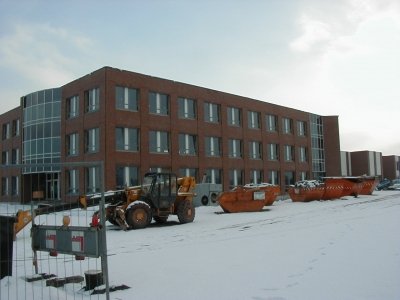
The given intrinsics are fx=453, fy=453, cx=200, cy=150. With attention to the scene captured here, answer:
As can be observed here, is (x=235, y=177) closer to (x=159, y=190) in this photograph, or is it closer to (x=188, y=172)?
(x=188, y=172)

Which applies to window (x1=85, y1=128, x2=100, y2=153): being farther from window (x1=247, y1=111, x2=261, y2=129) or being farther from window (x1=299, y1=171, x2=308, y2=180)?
window (x1=299, y1=171, x2=308, y2=180)

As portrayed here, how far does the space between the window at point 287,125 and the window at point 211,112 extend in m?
11.6

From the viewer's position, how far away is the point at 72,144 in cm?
3534

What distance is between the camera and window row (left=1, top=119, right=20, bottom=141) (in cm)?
4603

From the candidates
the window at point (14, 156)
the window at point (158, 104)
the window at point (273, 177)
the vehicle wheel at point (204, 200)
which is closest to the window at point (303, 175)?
the window at point (273, 177)

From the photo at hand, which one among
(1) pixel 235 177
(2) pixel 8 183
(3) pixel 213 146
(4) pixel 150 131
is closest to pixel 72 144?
(4) pixel 150 131

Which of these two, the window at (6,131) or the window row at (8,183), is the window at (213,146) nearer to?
the window row at (8,183)

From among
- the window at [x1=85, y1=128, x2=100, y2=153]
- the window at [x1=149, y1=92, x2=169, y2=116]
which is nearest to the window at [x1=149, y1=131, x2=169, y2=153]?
the window at [x1=149, y1=92, x2=169, y2=116]

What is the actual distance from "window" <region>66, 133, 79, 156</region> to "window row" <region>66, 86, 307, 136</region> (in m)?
1.62

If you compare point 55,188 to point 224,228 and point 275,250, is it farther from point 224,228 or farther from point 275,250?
point 224,228

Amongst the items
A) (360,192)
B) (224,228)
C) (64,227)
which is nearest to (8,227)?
(64,227)

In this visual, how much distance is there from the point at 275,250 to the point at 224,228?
5.76 m

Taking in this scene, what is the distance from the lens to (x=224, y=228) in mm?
15906

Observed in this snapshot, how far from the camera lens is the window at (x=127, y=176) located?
32.3 m
